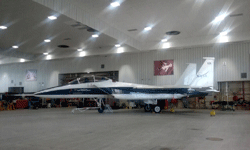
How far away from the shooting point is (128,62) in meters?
22.7

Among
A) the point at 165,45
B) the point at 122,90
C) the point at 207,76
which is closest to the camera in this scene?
the point at 122,90

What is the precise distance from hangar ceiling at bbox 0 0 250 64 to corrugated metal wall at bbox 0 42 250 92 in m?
1.23

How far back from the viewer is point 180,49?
20625mm

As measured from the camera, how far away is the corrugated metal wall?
1842 centimetres

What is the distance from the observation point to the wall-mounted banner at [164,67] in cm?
2072

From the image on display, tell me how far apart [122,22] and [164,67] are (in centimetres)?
776

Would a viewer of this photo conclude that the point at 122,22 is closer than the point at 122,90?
No

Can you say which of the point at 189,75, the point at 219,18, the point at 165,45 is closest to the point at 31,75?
the point at 165,45

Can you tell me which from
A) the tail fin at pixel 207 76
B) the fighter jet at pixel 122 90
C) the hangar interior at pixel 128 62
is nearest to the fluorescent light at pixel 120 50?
the hangar interior at pixel 128 62

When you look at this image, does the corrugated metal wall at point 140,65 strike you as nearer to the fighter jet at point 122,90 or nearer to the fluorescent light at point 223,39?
the fluorescent light at point 223,39

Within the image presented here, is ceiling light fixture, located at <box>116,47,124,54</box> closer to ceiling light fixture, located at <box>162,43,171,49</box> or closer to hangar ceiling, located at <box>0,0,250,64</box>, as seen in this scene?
hangar ceiling, located at <box>0,0,250,64</box>

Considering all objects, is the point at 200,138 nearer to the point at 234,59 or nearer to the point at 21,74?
the point at 234,59

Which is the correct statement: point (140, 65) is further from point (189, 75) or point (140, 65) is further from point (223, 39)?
point (223, 39)

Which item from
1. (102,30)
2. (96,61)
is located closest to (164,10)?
(102,30)
